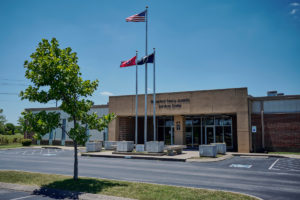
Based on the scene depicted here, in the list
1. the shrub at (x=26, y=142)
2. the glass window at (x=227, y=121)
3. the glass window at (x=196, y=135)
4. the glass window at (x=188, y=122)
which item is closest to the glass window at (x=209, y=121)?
the glass window at (x=196, y=135)

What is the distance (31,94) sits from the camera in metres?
9.66

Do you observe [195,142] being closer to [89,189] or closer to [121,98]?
[121,98]

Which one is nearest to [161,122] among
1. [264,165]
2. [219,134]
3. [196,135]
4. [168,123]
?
[168,123]

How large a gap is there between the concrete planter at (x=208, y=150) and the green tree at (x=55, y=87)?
39.0 ft

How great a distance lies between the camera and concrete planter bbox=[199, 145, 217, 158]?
1941 cm

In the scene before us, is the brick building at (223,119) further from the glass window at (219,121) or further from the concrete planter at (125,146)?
the concrete planter at (125,146)

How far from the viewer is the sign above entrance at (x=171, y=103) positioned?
2689cm

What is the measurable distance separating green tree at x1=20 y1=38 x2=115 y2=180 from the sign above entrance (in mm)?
17679

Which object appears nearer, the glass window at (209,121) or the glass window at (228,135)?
the glass window at (228,135)

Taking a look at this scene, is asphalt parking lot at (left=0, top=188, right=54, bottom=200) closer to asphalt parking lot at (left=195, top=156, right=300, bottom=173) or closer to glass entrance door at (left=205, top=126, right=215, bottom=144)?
asphalt parking lot at (left=195, top=156, right=300, bottom=173)

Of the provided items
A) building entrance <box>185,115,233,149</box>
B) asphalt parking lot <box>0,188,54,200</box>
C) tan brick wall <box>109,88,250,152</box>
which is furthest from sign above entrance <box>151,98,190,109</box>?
asphalt parking lot <box>0,188,54,200</box>

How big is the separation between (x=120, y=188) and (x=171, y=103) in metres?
19.3

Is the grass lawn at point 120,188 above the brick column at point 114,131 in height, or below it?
below

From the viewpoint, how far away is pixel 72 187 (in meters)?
8.92
